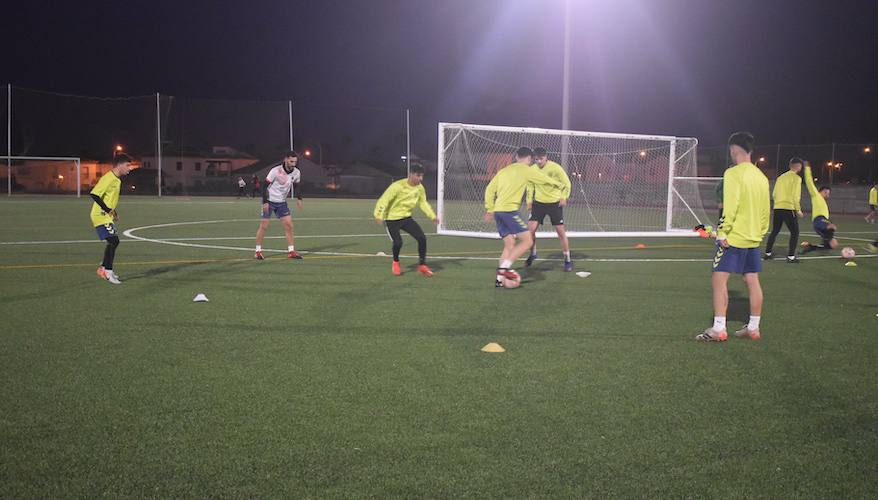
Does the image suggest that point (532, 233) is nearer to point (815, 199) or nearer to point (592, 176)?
point (815, 199)

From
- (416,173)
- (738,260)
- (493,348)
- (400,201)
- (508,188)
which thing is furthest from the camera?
(400,201)

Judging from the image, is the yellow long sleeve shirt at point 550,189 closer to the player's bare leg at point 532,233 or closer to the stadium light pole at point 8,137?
the player's bare leg at point 532,233

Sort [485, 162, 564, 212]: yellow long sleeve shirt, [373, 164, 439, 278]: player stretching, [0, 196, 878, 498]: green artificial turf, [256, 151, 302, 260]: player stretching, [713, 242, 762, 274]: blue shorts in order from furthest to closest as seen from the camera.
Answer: [256, 151, 302, 260]: player stretching, [373, 164, 439, 278]: player stretching, [485, 162, 564, 212]: yellow long sleeve shirt, [713, 242, 762, 274]: blue shorts, [0, 196, 878, 498]: green artificial turf

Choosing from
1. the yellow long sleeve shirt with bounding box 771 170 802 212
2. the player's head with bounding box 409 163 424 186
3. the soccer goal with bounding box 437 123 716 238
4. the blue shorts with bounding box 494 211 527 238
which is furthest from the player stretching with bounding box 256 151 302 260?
the yellow long sleeve shirt with bounding box 771 170 802 212

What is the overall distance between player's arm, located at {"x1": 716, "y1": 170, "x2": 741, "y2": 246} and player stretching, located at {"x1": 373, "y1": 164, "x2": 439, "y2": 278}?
17.9 feet

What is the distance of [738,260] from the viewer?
6543mm

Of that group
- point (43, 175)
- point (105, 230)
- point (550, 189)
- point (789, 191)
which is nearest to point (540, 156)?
point (550, 189)

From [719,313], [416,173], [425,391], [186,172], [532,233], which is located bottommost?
[425,391]

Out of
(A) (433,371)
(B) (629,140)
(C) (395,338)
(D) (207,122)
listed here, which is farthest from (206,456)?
(D) (207,122)

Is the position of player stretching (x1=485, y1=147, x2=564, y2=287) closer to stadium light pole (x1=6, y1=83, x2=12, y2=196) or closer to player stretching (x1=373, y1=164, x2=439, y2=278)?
player stretching (x1=373, y1=164, x2=439, y2=278)

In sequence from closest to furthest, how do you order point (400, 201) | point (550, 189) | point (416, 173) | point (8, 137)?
point (416, 173), point (400, 201), point (550, 189), point (8, 137)

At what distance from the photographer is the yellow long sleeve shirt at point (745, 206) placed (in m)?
6.43

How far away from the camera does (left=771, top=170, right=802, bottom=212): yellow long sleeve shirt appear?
512 inches

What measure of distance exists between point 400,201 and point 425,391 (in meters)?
6.78
